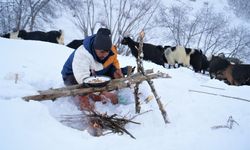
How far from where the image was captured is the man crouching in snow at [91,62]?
12.5 ft

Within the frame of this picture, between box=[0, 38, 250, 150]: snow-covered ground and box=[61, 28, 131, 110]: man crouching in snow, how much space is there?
157 millimetres

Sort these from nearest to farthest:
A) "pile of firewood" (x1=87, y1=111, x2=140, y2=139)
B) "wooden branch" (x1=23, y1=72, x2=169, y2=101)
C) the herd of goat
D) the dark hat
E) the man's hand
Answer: "pile of firewood" (x1=87, y1=111, x2=140, y2=139)
"wooden branch" (x1=23, y1=72, x2=169, y2=101)
the dark hat
the man's hand
the herd of goat

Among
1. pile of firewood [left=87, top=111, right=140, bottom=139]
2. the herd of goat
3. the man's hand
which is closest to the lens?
pile of firewood [left=87, top=111, right=140, bottom=139]

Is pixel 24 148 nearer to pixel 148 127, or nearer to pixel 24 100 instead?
pixel 24 100

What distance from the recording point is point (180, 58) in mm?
14656

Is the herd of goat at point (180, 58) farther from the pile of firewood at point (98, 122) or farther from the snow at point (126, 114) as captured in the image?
the pile of firewood at point (98, 122)

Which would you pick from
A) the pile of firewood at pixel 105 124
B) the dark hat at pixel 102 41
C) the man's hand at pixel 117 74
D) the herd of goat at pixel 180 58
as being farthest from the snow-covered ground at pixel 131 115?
the herd of goat at pixel 180 58

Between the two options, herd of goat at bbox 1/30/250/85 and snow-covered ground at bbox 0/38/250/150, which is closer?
snow-covered ground at bbox 0/38/250/150

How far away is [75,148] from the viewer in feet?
8.19

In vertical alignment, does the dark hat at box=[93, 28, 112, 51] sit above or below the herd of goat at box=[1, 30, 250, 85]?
above

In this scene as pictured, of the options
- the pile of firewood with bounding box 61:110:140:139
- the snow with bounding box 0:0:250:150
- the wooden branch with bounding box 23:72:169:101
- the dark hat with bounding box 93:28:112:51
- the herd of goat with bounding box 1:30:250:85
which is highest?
the dark hat with bounding box 93:28:112:51

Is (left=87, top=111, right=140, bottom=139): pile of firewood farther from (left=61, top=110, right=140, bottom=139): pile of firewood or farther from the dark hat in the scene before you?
the dark hat

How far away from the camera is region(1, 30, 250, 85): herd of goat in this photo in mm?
9617

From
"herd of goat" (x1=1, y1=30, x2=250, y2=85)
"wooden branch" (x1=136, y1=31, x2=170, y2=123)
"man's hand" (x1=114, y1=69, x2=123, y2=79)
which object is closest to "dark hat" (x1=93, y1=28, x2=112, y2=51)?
"wooden branch" (x1=136, y1=31, x2=170, y2=123)
